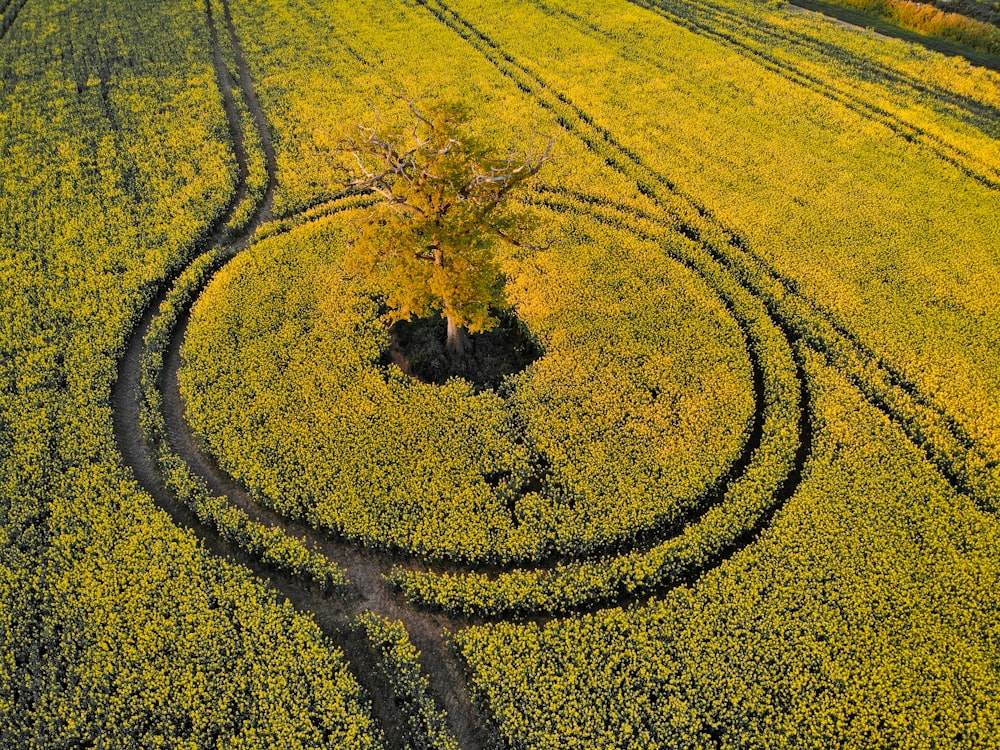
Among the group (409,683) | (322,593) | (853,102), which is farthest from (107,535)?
(853,102)

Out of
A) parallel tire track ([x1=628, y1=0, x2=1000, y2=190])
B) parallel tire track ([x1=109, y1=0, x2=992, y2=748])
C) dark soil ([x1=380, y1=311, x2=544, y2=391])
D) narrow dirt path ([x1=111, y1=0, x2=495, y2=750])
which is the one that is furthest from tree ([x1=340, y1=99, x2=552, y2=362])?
parallel tire track ([x1=628, y1=0, x2=1000, y2=190])

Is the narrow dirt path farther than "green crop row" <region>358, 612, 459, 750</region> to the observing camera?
Yes

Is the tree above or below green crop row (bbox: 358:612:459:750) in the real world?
above

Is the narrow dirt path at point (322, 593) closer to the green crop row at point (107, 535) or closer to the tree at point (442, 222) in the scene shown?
the green crop row at point (107, 535)

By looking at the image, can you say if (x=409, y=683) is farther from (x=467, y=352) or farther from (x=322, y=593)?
(x=467, y=352)

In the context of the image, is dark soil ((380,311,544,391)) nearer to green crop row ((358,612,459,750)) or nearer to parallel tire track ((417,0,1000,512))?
green crop row ((358,612,459,750))

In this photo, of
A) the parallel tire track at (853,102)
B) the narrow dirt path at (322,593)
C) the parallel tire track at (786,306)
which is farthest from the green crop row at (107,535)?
the parallel tire track at (853,102)
